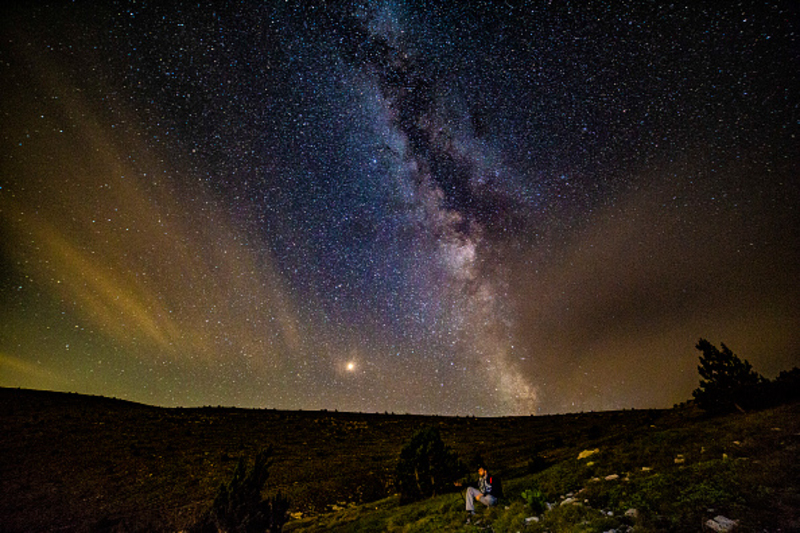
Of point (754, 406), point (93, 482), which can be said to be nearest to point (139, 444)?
point (93, 482)

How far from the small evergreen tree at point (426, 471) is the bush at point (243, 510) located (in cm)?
608

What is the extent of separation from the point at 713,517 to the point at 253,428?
48.3m

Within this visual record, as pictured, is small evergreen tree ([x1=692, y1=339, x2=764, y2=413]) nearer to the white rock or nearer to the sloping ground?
the sloping ground

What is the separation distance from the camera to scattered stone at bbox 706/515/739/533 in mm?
6488

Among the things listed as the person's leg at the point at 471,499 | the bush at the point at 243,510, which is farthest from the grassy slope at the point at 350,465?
the bush at the point at 243,510

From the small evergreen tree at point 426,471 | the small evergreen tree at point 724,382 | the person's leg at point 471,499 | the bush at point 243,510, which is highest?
the small evergreen tree at point 724,382

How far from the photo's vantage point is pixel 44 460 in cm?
2870

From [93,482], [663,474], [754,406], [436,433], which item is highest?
[754,406]

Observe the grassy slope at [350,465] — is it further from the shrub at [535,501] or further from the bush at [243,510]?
the bush at [243,510]

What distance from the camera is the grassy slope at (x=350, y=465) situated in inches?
336

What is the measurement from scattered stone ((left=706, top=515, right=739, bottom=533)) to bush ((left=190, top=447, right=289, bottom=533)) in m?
13.3

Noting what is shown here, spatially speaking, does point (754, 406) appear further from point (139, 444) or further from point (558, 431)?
point (139, 444)

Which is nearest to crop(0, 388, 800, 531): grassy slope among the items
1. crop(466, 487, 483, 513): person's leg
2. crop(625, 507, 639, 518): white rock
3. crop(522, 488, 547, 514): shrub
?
crop(625, 507, 639, 518): white rock

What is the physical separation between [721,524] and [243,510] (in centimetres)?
1460
